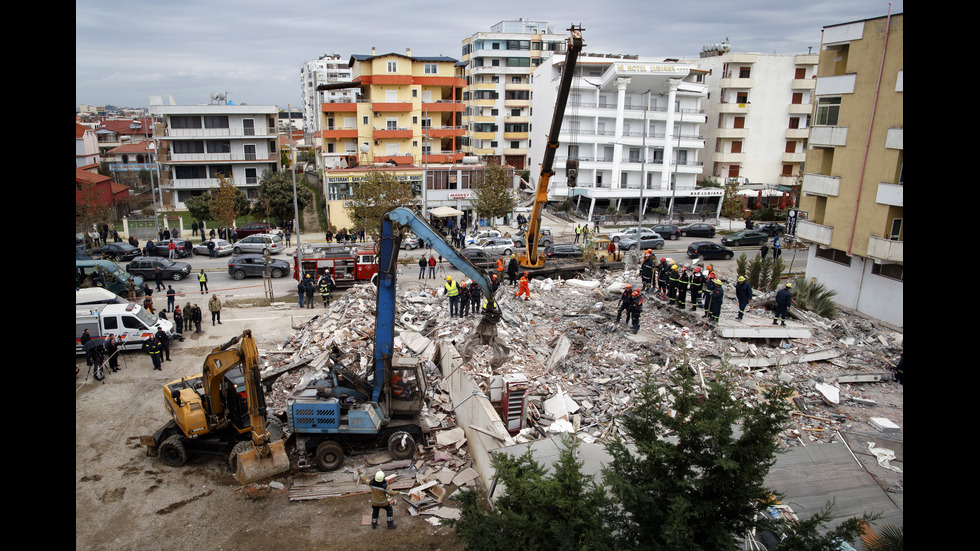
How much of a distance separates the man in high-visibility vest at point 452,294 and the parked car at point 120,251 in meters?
21.5

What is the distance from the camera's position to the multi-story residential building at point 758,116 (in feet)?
167

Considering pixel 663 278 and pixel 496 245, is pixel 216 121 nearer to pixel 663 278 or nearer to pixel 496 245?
pixel 496 245

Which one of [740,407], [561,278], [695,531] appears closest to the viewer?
[695,531]

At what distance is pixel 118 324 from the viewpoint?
19391mm

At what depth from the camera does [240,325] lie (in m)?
22.7

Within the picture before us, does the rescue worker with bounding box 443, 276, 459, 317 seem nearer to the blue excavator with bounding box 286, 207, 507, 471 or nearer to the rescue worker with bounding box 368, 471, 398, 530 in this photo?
the blue excavator with bounding box 286, 207, 507, 471

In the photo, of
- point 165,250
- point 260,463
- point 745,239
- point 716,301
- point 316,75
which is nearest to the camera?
point 260,463

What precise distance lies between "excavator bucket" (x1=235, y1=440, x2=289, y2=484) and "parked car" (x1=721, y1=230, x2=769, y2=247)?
3310 centimetres

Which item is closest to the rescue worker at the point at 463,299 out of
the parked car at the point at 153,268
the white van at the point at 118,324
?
the white van at the point at 118,324

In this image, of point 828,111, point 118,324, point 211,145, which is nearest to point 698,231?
point 828,111

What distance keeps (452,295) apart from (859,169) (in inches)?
691
